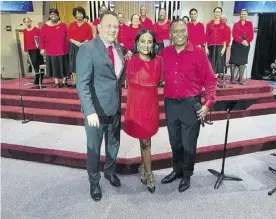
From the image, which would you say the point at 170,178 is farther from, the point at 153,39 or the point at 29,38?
the point at 29,38

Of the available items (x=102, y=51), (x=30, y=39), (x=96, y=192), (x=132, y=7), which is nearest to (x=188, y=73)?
(x=102, y=51)

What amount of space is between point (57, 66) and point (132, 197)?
329cm

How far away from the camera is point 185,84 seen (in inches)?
84.7

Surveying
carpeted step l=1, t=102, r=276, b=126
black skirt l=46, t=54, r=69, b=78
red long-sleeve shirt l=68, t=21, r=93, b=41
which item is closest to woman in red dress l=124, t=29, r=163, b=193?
carpeted step l=1, t=102, r=276, b=126

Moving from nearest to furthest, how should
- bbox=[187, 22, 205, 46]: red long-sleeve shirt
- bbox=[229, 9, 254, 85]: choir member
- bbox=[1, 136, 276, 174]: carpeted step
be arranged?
bbox=[1, 136, 276, 174]: carpeted step < bbox=[187, 22, 205, 46]: red long-sleeve shirt < bbox=[229, 9, 254, 85]: choir member

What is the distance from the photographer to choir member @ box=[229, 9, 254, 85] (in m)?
5.01

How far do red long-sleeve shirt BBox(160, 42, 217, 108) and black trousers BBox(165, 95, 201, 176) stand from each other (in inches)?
3.1

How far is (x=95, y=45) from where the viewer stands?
1970 mm

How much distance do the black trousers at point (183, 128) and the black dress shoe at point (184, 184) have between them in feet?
0.18

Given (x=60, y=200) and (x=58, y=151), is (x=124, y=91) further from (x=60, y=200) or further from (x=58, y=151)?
(x=60, y=200)

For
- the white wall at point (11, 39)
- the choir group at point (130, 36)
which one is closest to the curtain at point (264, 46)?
the choir group at point (130, 36)

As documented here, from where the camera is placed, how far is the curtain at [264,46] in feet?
23.7

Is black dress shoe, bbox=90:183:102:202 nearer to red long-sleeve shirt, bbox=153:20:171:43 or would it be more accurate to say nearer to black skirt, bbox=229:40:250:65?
red long-sleeve shirt, bbox=153:20:171:43

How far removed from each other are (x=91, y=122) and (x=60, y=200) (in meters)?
0.93
